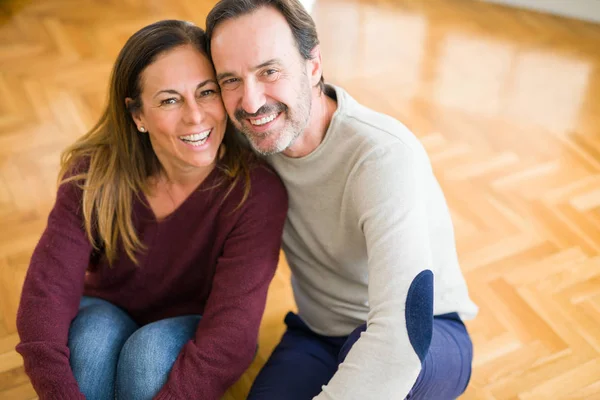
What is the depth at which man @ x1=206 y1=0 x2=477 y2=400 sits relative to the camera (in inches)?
60.4

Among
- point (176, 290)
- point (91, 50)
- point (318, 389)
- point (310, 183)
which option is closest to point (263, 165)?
point (310, 183)

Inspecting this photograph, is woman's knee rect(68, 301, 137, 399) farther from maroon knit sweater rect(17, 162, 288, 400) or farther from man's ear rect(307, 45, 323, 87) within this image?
man's ear rect(307, 45, 323, 87)

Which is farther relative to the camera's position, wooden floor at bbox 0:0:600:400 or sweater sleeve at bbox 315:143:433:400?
wooden floor at bbox 0:0:600:400

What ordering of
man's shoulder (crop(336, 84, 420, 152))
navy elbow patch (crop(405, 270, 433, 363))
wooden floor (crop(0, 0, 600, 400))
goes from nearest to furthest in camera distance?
navy elbow patch (crop(405, 270, 433, 363)) < man's shoulder (crop(336, 84, 420, 152)) < wooden floor (crop(0, 0, 600, 400))

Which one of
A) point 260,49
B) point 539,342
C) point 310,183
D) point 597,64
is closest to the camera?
point 260,49

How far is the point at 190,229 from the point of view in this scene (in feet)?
6.08

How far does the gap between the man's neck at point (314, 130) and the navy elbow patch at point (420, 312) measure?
0.42 m

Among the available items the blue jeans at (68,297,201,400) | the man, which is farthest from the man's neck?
the blue jeans at (68,297,201,400)

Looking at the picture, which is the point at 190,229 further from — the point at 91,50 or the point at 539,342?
the point at 91,50

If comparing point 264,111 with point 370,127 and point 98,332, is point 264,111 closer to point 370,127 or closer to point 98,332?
point 370,127

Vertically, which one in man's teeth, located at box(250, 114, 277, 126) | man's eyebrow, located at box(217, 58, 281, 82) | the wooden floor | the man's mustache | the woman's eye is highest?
man's eyebrow, located at box(217, 58, 281, 82)

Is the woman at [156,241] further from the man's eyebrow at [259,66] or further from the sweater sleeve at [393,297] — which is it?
the sweater sleeve at [393,297]

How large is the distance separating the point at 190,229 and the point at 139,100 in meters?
0.34

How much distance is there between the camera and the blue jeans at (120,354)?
5.57 ft
